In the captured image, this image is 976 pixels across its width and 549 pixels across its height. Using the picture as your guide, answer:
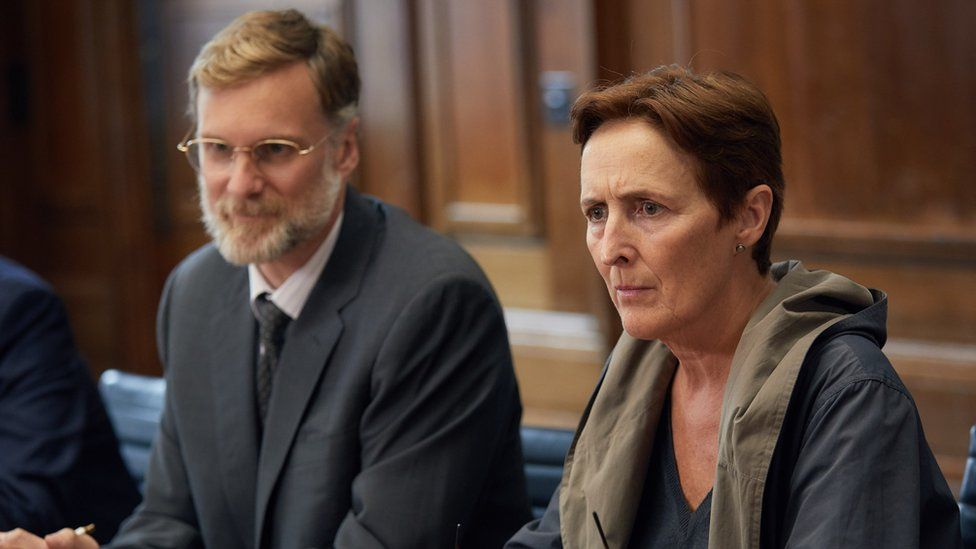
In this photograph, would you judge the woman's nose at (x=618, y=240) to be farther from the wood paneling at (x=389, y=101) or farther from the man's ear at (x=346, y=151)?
the wood paneling at (x=389, y=101)

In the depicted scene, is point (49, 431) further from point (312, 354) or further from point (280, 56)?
point (280, 56)

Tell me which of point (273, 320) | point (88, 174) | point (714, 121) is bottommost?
point (88, 174)

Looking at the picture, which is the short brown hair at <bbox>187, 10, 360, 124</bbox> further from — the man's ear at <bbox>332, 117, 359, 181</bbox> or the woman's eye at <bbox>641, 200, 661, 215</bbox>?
the woman's eye at <bbox>641, 200, 661, 215</bbox>

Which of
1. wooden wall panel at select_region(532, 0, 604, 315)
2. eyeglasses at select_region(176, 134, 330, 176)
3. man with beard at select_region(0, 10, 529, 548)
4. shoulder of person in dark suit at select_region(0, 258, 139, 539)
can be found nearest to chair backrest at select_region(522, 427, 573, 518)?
man with beard at select_region(0, 10, 529, 548)

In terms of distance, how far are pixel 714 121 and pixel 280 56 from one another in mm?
925

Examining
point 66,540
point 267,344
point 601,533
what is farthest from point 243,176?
point 601,533

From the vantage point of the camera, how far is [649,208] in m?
1.59

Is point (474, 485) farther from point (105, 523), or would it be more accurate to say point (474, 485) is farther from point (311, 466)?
point (105, 523)

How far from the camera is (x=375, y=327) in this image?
84.0 inches

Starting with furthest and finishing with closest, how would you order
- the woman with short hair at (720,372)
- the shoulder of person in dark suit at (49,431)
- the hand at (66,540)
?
the shoulder of person in dark suit at (49,431), the hand at (66,540), the woman with short hair at (720,372)

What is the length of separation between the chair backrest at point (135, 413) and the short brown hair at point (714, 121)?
4.62 ft

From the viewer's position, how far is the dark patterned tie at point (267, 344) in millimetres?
2250

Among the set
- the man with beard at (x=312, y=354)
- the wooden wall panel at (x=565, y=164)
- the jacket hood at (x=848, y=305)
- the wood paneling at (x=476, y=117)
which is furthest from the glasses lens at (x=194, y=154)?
the wood paneling at (x=476, y=117)

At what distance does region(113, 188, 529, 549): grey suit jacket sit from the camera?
2023mm
